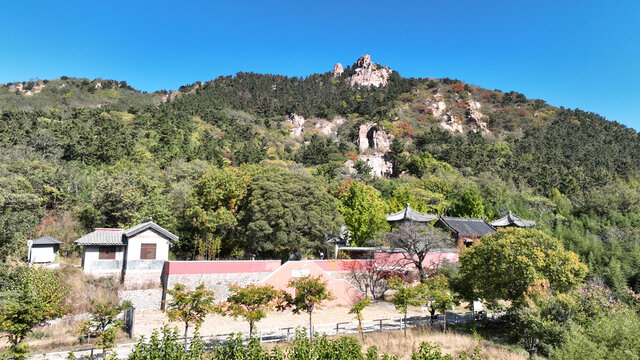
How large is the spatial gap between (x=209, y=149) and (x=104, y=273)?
2804 cm

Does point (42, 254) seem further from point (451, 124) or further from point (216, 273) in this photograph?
point (451, 124)

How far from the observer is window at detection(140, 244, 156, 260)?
22344 mm

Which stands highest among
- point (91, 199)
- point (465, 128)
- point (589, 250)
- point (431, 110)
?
Answer: point (431, 110)

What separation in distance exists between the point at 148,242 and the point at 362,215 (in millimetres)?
18591

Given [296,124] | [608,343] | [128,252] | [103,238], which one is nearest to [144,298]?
[128,252]

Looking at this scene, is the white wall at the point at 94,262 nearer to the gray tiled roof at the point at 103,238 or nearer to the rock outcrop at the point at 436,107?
the gray tiled roof at the point at 103,238

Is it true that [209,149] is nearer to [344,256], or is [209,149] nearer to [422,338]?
[344,256]

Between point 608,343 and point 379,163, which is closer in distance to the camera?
point 608,343

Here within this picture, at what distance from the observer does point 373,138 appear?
7575 centimetres

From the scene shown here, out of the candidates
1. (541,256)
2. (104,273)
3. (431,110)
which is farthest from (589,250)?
(431,110)

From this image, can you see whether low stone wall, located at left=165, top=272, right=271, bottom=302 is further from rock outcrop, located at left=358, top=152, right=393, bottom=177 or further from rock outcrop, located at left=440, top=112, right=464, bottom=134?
rock outcrop, located at left=440, top=112, right=464, bottom=134

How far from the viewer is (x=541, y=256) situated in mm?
17094

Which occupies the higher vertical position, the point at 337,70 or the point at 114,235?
the point at 337,70

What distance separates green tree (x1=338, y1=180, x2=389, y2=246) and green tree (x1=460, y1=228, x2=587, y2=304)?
13.0 metres
